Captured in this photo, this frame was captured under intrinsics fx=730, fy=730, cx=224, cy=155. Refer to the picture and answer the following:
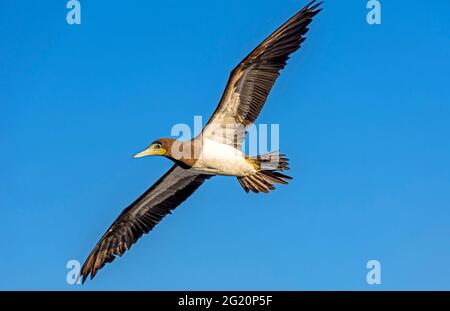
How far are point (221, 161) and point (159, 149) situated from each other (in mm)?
1196

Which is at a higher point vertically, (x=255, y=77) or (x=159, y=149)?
(x=255, y=77)

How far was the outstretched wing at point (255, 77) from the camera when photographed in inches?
537

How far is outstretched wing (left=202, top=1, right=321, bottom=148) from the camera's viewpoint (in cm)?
1365

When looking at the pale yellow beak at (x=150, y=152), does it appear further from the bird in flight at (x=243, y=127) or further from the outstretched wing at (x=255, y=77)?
the outstretched wing at (x=255, y=77)

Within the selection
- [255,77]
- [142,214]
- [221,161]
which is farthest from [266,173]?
[142,214]

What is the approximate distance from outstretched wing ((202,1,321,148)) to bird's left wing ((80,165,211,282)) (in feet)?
5.91

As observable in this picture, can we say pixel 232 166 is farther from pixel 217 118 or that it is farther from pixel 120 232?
pixel 120 232

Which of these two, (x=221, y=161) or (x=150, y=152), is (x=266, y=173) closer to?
(x=221, y=161)

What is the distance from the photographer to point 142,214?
1595 centimetres

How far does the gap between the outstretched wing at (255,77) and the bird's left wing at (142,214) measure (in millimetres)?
1802

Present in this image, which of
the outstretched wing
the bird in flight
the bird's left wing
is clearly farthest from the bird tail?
the bird's left wing
